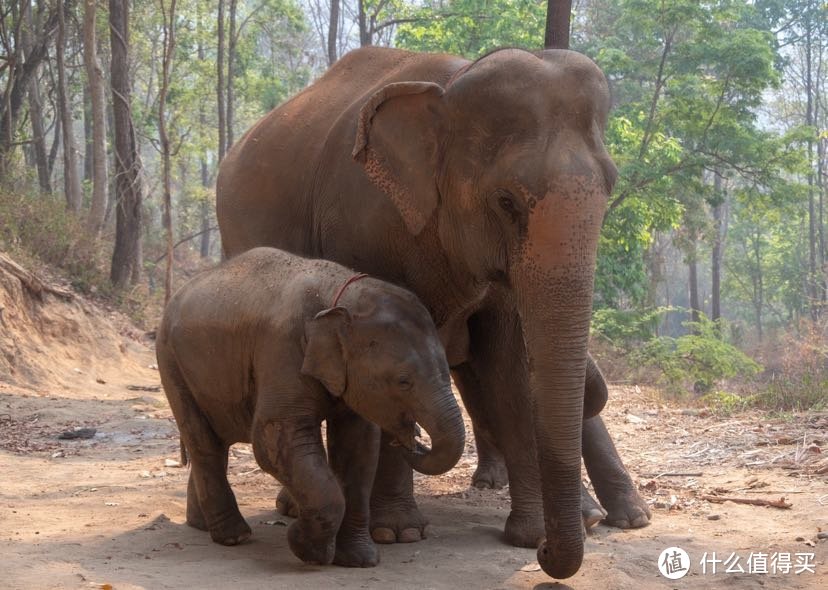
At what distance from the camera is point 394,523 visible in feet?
16.8

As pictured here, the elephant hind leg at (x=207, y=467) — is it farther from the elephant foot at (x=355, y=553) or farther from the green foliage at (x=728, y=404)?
the green foliage at (x=728, y=404)

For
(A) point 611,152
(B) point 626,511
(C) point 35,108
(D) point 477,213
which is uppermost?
(C) point 35,108

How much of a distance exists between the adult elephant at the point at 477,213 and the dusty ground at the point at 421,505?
44 cm

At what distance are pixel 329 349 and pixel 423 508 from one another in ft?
6.85

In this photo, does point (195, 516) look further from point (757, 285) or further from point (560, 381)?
point (757, 285)

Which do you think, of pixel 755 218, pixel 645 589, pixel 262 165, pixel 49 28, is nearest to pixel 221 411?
Result: pixel 262 165

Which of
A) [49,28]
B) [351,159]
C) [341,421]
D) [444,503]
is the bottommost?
[444,503]

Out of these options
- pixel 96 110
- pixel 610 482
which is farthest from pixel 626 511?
pixel 96 110

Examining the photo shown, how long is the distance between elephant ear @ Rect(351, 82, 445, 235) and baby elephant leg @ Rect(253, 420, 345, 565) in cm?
103

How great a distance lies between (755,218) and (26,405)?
1947cm

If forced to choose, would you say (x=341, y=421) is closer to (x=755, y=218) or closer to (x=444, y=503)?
(x=444, y=503)

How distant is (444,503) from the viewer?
250 inches

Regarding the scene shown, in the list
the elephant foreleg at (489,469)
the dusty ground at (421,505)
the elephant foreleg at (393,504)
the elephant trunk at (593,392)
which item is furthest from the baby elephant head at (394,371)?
the elephant foreleg at (489,469)

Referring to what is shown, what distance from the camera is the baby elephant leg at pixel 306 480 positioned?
4.25m
